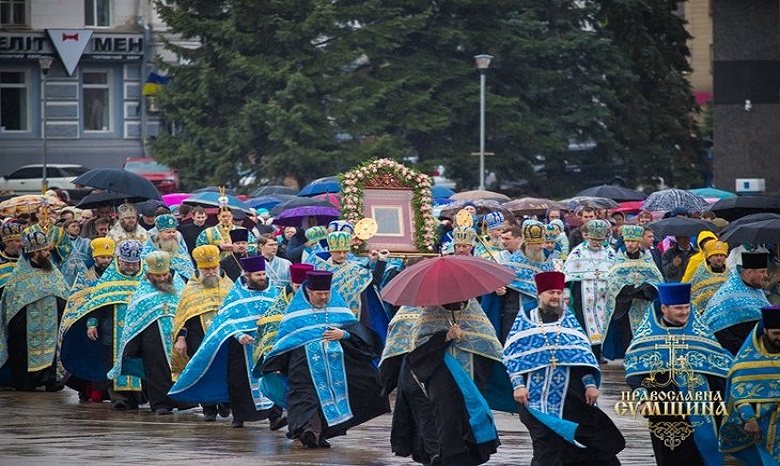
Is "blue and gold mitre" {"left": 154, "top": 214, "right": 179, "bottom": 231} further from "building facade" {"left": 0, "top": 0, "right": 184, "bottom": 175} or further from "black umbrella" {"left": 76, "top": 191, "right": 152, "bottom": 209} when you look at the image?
"building facade" {"left": 0, "top": 0, "right": 184, "bottom": 175}

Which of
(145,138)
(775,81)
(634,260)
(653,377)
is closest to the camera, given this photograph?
Answer: (653,377)

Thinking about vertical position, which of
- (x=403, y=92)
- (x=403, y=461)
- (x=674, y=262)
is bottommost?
(x=403, y=461)

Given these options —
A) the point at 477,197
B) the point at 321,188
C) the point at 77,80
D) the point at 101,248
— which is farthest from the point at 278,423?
the point at 77,80

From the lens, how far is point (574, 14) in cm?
4359

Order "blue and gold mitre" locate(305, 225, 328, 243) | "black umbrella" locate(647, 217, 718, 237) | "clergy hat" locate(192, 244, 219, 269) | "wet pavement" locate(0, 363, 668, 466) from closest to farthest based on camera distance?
"wet pavement" locate(0, 363, 668, 466)
"clergy hat" locate(192, 244, 219, 269)
"blue and gold mitre" locate(305, 225, 328, 243)
"black umbrella" locate(647, 217, 718, 237)

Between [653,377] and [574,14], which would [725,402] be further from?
[574,14]

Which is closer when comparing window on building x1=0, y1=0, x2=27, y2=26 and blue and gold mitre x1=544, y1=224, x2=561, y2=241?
blue and gold mitre x1=544, y1=224, x2=561, y2=241

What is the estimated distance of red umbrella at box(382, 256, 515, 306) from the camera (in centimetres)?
1307

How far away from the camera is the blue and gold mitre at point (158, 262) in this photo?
698 inches

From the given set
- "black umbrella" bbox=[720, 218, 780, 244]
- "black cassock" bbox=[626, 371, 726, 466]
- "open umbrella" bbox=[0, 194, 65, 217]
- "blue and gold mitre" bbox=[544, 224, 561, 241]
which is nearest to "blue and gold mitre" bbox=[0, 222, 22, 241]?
"open umbrella" bbox=[0, 194, 65, 217]

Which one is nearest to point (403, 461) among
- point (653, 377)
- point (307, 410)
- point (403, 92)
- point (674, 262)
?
point (307, 410)

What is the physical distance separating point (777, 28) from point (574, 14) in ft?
16.0

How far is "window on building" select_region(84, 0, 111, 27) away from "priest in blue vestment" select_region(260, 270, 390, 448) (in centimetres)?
4395

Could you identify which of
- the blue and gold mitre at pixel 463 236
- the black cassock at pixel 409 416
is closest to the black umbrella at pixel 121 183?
the blue and gold mitre at pixel 463 236
